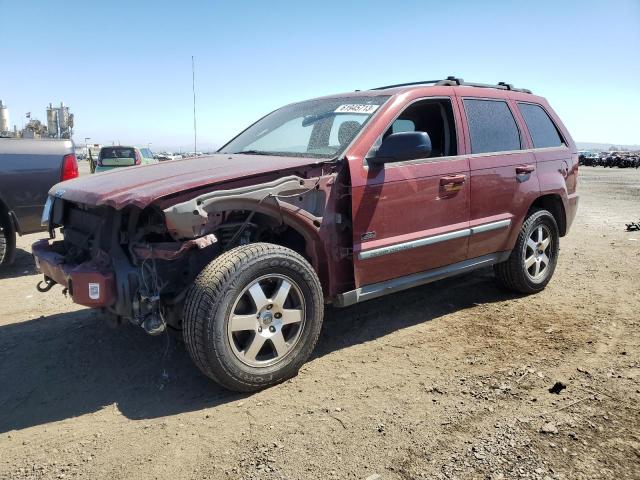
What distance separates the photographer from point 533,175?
16.0 ft

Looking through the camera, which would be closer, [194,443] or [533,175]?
[194,443]

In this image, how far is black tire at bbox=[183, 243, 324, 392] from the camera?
2957mm

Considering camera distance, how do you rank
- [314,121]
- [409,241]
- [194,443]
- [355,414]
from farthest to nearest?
1. [314,121]
2. [409,241]
3. [355,414]
4. [194,443]

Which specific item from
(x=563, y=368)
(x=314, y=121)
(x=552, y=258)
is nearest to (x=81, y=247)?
(x=314, y=121)

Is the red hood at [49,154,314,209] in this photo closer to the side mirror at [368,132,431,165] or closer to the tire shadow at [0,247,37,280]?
the side mirror at [368,132,431,165]

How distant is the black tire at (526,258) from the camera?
4906 millimetres

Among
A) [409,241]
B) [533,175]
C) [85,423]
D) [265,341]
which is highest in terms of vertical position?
[533,175]

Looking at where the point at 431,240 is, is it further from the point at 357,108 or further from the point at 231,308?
the point at 231,308

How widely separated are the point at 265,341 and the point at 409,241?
136 cm

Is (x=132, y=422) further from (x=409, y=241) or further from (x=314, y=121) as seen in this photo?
(x=314, y=121)

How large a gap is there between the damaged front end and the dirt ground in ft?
2.01

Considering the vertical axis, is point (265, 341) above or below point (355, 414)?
above

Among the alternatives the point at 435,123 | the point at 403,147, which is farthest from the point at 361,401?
the point at 435,123

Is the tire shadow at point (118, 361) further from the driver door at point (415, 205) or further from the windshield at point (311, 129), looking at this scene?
the windshield at point (311, 129)
